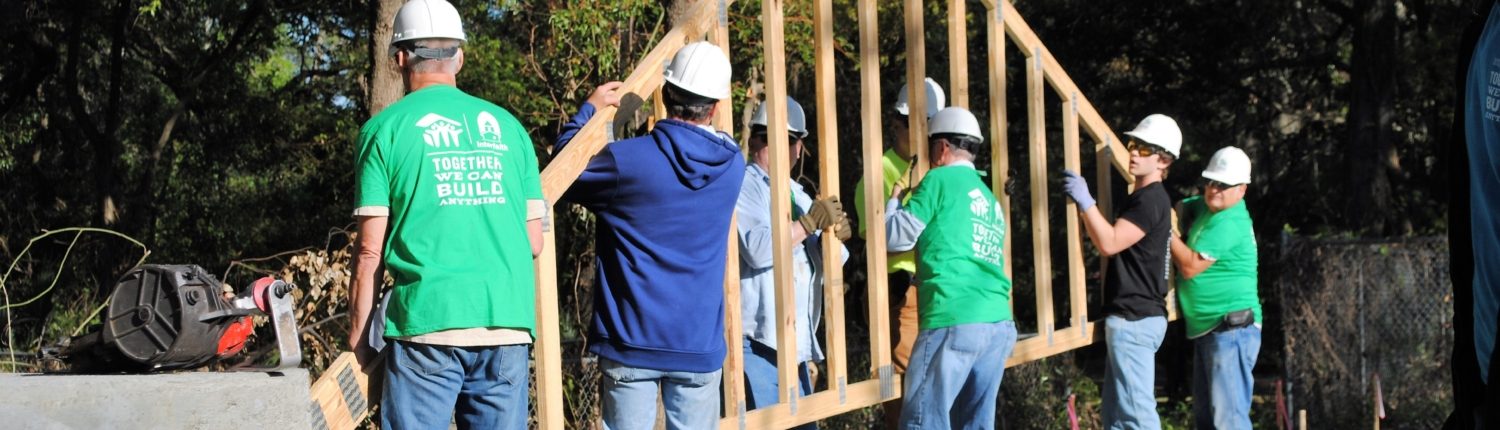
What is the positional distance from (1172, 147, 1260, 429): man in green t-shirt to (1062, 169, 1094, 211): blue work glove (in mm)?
717

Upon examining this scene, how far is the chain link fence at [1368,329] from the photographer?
31.7 ft

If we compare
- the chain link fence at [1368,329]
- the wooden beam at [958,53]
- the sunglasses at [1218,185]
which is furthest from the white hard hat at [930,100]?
the chain link fence at [1368,329]

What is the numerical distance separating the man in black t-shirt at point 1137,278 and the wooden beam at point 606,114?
2.19 m

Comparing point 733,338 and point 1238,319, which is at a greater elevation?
point 733,338

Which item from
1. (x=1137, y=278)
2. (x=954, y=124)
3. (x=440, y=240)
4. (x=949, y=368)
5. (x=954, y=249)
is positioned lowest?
(x=949, y=368)

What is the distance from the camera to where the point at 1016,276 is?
54.3 feet

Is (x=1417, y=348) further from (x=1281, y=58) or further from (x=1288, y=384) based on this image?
(x=1281, y=58)

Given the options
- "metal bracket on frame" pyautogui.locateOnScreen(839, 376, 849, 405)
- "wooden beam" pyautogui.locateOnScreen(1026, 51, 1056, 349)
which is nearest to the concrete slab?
"metal bracket on frame" pyautogui.locateOnScreen(839, 376, 849, 405)

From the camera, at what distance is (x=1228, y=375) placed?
22.4 ft

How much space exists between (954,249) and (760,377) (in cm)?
85

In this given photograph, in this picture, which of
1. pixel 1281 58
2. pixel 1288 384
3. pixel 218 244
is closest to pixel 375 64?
pixel 1288 384

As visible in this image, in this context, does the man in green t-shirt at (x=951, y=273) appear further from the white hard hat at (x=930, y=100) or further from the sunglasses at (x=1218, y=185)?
the sunglasses at (x=1218, y=185)

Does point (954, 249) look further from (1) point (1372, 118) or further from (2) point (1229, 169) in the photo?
(1) point (1372, 118)

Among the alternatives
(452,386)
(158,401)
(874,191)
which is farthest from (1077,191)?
(158,401)
